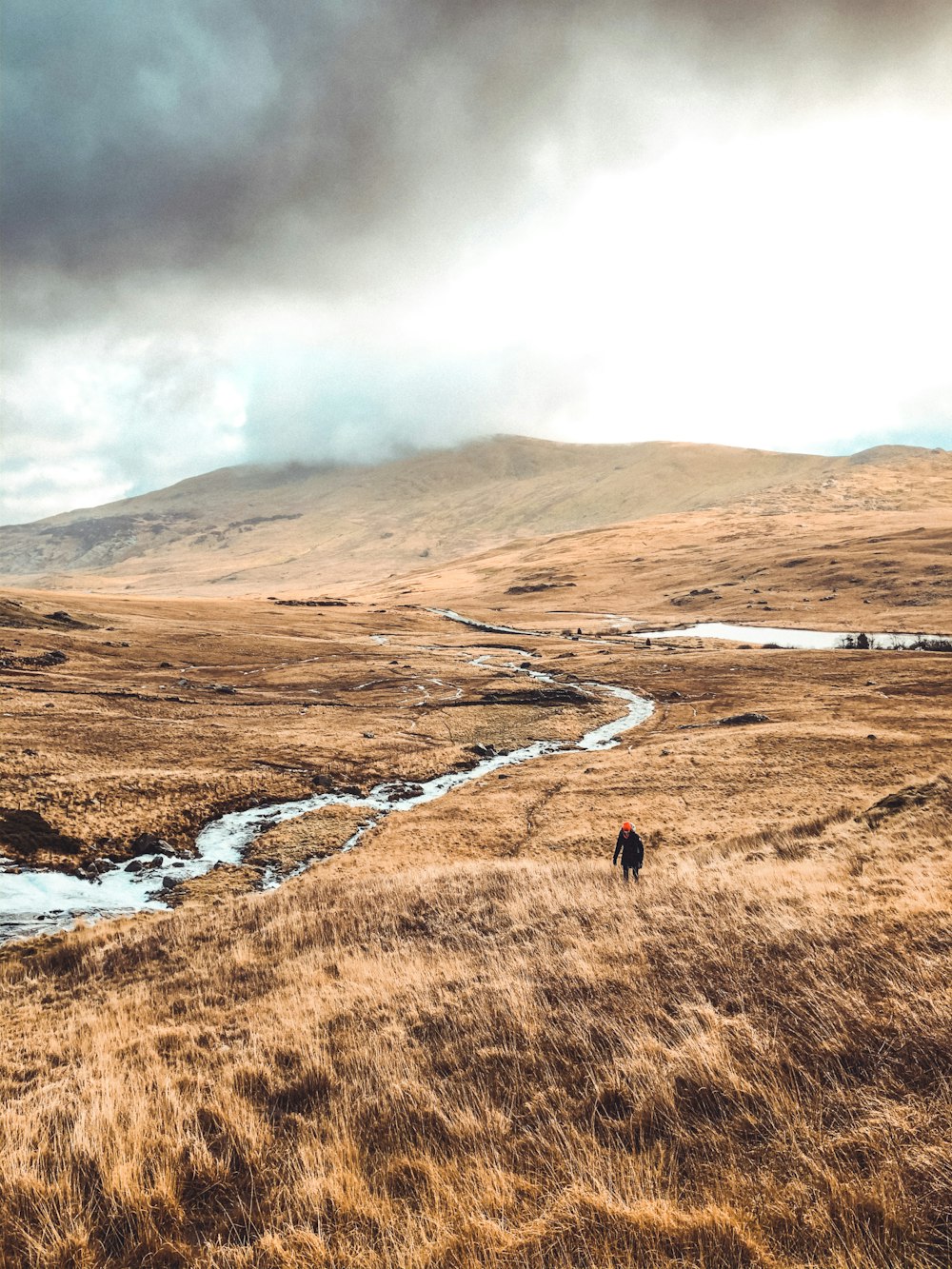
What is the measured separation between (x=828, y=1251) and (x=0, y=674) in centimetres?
7529

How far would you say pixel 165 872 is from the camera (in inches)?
1052

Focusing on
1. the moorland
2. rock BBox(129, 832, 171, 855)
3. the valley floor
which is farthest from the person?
rock BBox(129, 832, 171, 855)

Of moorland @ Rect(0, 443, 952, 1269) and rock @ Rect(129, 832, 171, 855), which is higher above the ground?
moorland @ Rect(0, 443, 952, 1269)

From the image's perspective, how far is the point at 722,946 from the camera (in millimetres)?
11328

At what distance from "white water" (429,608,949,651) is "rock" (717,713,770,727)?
1717 inches

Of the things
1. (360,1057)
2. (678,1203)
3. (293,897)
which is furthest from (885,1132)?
(293,897)

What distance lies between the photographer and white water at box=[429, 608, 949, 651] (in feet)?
332

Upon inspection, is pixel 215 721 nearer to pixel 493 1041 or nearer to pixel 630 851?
pixel 630 851

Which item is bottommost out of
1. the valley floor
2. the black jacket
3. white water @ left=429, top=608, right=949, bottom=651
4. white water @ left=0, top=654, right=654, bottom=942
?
white water @ left=429, top=608, right=949, bottom=651

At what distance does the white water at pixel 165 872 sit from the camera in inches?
889

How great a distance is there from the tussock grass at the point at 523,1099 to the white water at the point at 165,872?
373 inches

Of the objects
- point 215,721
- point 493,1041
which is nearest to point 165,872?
point 493,1041

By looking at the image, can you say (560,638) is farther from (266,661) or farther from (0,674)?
(0,674)

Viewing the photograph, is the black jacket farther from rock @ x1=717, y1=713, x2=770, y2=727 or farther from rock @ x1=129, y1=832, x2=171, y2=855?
rock @ x1=717, y1=713, x2=770, y2=727
